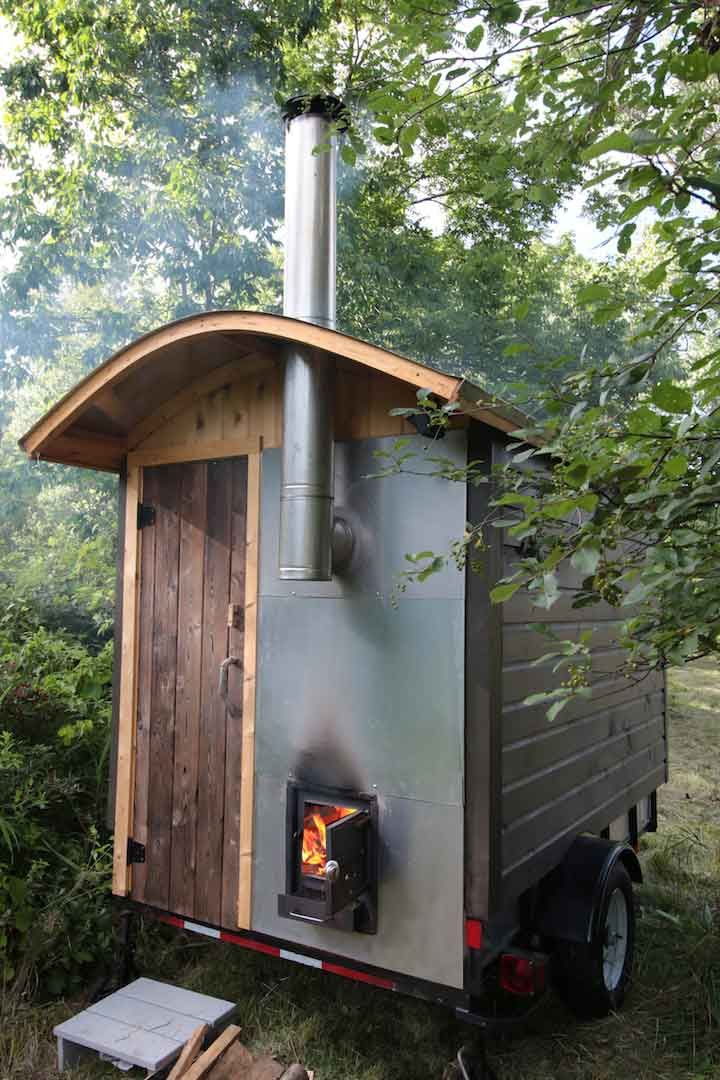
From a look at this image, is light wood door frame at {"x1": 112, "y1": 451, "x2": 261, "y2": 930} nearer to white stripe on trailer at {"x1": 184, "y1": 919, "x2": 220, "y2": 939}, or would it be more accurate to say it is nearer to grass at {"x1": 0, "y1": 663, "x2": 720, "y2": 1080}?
white stripe on trailer at {"x1": 184, "y1": 919, "x2": 220, "y2": 939}

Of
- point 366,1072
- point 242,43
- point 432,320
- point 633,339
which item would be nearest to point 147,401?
point 633,339

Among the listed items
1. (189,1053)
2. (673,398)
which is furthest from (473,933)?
(673,398)

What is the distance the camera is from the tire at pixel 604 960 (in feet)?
10.6

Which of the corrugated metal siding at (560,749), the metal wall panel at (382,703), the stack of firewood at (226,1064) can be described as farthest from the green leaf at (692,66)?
the stack of firewood at (226,1064)

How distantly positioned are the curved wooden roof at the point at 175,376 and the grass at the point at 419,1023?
2551mm

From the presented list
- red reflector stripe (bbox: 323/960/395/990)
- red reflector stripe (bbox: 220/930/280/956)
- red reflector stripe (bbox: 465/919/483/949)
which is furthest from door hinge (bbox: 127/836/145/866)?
red reflector stripe (bbox: 465/919/483/949)

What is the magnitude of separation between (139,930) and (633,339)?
380 cm

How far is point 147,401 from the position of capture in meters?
3.71

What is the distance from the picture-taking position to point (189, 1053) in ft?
9.45

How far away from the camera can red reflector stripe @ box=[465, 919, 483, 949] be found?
9.07ft

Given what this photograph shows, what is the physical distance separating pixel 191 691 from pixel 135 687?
386 mm

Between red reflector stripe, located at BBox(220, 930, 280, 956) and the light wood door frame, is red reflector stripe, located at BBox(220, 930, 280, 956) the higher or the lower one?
the lower one

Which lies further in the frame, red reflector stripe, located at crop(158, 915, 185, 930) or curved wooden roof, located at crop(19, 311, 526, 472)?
red reflector stripe, located at crop(158, 915, 185, 930)

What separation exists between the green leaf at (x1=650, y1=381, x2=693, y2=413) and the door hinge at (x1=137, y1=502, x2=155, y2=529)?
114 inches
